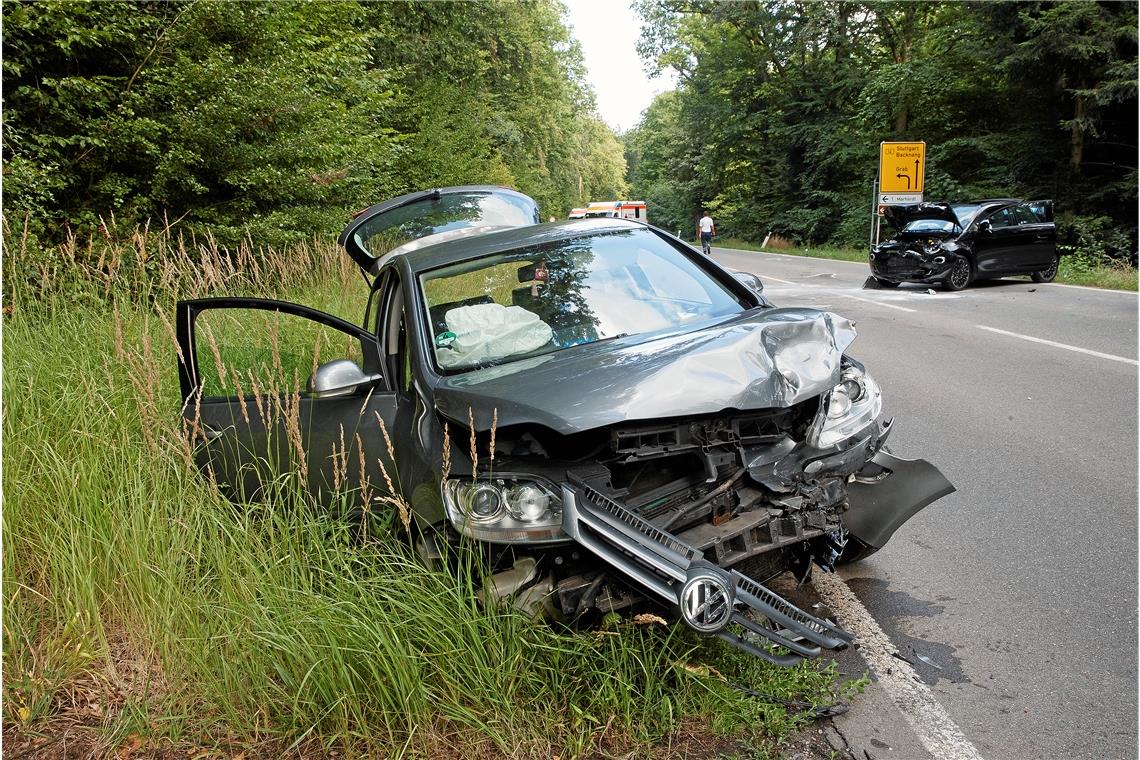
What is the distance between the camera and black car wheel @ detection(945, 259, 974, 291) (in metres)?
15.3

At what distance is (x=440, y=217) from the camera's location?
5734mm

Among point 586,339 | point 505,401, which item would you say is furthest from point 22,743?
point 586,339

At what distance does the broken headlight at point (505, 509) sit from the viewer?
2.62m

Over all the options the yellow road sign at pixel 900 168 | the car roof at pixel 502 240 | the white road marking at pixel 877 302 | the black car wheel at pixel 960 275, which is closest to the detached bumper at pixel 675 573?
the car roof at pixel 502 240

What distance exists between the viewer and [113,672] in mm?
2799

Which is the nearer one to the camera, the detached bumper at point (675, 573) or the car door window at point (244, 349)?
the detached bumper at point (675, 573)

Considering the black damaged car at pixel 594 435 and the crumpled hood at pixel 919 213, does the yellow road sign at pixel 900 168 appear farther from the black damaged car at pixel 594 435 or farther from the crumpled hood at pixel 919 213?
the black damaged car at pixel 594 435

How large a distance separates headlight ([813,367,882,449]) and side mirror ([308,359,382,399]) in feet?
5.94

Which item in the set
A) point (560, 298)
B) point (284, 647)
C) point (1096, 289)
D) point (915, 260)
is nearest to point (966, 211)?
point (915, 260)

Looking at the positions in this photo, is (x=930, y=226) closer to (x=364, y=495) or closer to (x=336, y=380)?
(x=336, y=380)

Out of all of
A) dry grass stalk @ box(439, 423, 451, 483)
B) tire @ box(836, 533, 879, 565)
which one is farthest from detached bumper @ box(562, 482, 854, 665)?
tire @ box(836, 533, 879, 565)

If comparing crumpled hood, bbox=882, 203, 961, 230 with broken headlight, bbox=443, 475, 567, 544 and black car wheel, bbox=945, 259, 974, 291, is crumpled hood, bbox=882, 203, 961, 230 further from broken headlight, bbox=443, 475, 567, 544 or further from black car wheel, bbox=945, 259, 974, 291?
broken headlight, bbox=443, 475, 567, 544

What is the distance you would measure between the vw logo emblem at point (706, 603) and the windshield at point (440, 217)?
3.58 meters

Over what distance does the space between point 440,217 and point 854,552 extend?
11.5 feet
